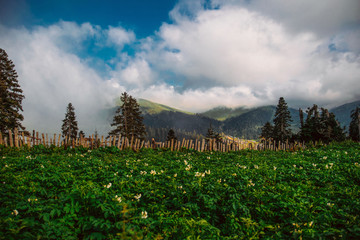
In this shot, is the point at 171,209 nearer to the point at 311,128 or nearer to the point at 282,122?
the point at 282,122

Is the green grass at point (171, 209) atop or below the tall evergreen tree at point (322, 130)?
below

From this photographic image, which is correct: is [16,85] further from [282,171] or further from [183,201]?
[282,171]

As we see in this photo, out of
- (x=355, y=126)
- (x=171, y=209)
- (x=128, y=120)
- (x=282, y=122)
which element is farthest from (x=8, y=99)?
(x=355, y=126)

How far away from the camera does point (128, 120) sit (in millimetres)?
31844

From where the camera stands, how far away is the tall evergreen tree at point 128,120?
31.1 m

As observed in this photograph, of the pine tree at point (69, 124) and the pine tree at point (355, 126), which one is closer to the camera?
the pine tree at point (69, 124)

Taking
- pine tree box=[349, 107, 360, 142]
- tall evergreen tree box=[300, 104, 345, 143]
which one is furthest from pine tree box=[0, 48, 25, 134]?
pine tree box=[349, 107, 360, 142]

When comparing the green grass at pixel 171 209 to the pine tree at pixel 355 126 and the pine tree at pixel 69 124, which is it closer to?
the pine tree at pixel 69 124

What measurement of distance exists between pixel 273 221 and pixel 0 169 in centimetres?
941

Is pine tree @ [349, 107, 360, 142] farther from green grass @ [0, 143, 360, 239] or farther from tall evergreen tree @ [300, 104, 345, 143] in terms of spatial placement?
green grass @ [0, 143, 360, 239]

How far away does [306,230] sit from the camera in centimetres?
349

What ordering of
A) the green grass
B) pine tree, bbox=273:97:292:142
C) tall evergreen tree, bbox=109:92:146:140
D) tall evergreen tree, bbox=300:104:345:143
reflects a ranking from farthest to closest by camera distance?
pine tree, bbox=273:97:292:142, tall evergreen tree, bbox=300:104:345:143, tall evergreen tree, bbox=109:92:146:140, the green grass

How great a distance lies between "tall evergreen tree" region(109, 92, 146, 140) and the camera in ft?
102

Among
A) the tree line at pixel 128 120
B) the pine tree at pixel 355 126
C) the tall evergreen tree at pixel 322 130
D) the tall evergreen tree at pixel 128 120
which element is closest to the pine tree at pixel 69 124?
the tree line at pixel 128 120
